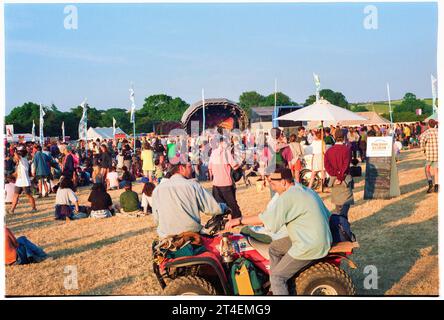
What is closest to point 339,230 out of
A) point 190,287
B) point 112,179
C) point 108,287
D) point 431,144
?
point 190,287

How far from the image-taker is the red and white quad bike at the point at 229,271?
4402 mm

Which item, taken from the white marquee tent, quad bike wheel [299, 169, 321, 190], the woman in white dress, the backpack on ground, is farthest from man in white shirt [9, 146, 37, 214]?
the white marquee tent

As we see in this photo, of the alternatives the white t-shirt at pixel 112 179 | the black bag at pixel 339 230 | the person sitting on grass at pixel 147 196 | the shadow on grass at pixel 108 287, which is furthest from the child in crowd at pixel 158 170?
the black bag at pixel 339 230

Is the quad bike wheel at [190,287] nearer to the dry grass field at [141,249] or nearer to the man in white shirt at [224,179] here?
the dry grass field at [141,249]

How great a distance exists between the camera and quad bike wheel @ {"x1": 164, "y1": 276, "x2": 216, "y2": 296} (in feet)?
14.4

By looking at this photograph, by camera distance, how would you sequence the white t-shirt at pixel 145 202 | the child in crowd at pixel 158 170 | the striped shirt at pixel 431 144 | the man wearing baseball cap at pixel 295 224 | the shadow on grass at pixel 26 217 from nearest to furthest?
1. the man wearing baseball cap at pixel 295 224
2. the white t-shirt at pixel 145 202
3. the shadow on grass at pixel 26 217
4. the striped shirt at pixel 431 144
5. the child in crowd at pixel 158 170

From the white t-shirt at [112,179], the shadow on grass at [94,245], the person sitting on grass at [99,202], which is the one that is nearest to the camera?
the shadow on grass at [94,245]

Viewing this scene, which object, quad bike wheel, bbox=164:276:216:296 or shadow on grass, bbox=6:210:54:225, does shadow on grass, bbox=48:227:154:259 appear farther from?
quad bike wheel, bbox=164:276:216:296

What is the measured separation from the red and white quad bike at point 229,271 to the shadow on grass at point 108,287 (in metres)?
1.38

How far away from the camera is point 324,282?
4.43m
